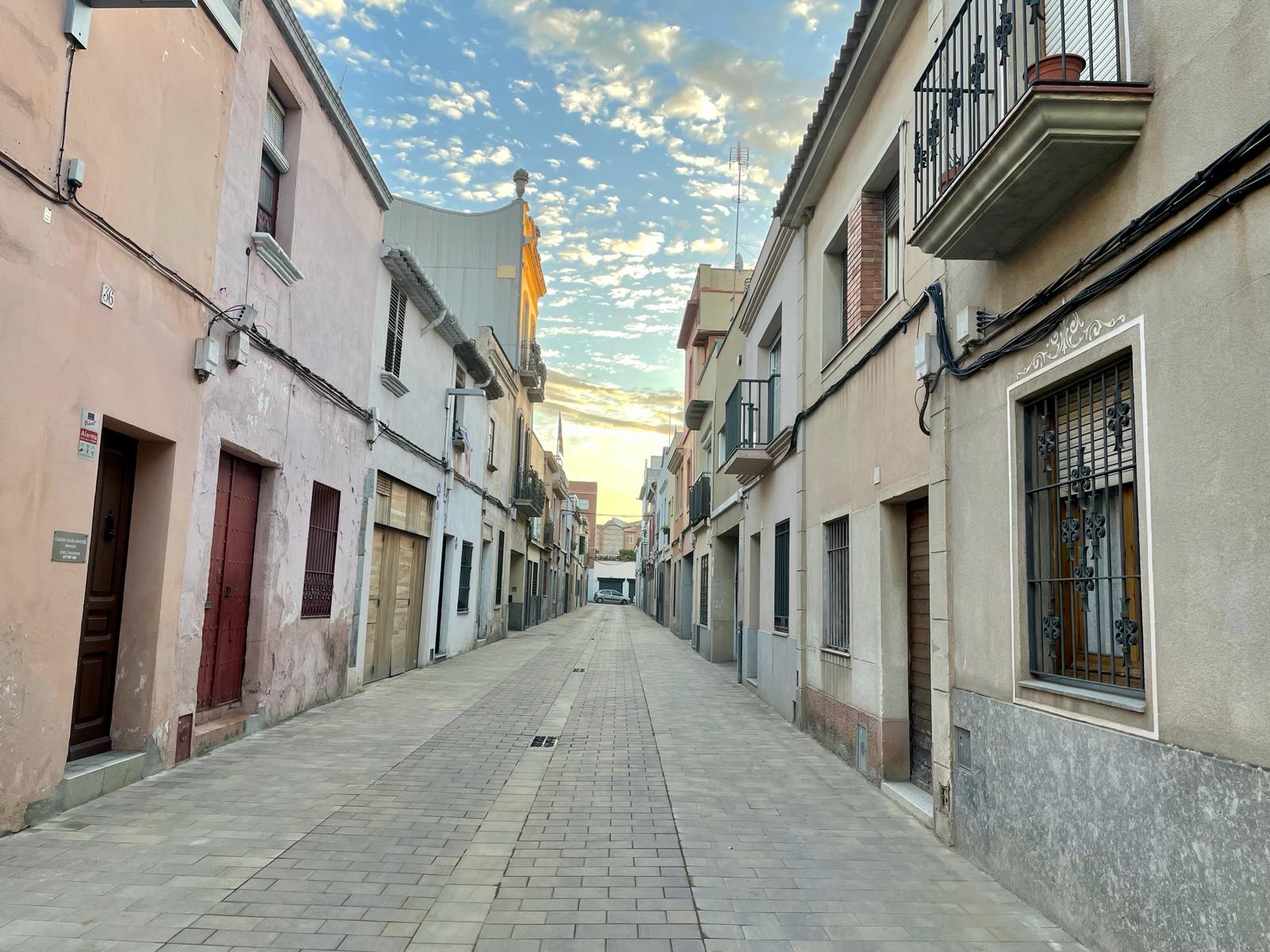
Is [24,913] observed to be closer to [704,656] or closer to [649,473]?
[704,656]

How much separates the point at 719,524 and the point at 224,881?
14.5m

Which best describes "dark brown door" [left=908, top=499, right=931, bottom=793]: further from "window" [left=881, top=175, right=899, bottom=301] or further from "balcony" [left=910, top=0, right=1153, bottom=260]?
"balcony" [left=910, top=0, right=1153, bottom=260]

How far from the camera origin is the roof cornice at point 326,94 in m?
7.74

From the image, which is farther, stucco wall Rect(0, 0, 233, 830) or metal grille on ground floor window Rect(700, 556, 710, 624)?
metal grille on ground floor window Rect(700, 556, 710, 624)

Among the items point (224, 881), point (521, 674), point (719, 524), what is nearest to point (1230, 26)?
point (224, 881)

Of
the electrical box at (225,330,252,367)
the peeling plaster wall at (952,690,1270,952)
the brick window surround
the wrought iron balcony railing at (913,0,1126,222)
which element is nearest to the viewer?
the peeling plaster wall at (952,690,1270,952)

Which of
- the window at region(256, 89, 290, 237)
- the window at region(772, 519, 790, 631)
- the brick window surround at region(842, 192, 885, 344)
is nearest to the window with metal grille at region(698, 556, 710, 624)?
the window at region(772, 519, 790, 631)

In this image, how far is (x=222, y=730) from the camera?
7.18 m

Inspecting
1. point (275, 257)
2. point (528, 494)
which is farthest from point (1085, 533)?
point (528, 494)

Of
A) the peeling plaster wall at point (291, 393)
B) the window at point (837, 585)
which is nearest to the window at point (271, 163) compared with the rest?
the peeling plaster wall at point (291, 393)

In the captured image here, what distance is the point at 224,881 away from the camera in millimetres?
4047

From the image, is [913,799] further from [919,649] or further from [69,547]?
[69,547]

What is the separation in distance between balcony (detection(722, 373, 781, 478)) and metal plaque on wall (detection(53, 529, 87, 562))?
8402 millimetres

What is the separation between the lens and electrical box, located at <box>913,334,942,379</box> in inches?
218
